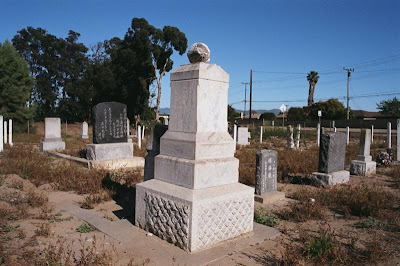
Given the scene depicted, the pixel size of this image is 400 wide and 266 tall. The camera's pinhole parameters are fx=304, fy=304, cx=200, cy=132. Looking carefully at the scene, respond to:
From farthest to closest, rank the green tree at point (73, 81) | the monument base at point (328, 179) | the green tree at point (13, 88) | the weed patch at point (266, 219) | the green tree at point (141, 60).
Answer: the green tree at point (73, 81), the green tree at point (141, 60), the green tree at point (13, 88), the monument base at point (328, 179), the weed patch at point (266, 219)

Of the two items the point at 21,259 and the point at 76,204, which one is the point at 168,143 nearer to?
the point at 21,259

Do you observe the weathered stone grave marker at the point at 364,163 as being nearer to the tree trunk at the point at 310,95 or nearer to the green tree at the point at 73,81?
the green tree at the point at 73,81

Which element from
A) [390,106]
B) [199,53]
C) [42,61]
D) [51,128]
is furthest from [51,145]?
[390,106]

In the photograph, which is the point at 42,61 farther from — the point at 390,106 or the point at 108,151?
the point at 390,106

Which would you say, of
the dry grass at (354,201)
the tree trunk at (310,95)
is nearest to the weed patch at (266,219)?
the dry grass at (354,201)

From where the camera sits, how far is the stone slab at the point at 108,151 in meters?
9.38

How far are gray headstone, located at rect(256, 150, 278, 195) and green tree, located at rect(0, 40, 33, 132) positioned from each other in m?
24.4

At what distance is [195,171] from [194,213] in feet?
1.60

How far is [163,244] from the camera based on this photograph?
3621 mm

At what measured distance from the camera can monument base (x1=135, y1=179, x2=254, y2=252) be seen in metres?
3.40

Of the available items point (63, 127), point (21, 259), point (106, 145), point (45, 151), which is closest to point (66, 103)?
point (63, 127)

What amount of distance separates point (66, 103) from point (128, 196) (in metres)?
37.1

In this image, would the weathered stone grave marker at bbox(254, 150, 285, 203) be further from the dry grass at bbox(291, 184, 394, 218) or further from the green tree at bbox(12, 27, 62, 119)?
the green tree at bbox(12, 27, 62, 119)

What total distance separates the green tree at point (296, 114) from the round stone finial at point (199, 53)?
5077 centimetres
